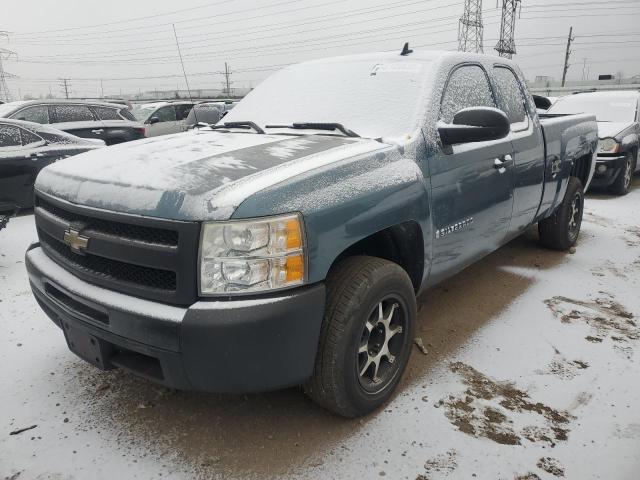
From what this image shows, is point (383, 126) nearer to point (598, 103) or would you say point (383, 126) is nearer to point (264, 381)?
point (264, 381)

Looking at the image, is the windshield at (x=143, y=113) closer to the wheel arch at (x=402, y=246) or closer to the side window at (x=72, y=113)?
the side window at (x=72, y=113)

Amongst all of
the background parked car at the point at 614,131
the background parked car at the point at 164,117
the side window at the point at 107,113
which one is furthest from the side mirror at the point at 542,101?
the background parked car at the point at 164,117

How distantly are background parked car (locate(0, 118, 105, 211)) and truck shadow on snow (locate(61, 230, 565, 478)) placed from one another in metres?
4.54

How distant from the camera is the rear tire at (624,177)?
7.70m

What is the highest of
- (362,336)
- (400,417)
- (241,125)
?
(241,125)

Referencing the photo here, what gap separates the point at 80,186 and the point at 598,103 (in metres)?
9.20

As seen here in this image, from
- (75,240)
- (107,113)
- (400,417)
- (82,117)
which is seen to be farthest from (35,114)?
(400,417)

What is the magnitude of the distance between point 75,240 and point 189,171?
609 mm

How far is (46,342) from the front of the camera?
3074mm

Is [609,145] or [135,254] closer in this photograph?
[135,254]

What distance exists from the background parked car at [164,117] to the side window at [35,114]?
5079 millimetres

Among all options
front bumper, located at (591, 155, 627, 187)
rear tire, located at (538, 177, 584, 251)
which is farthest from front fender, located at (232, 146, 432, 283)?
front bumper, located at (591, 155, 627, 187)

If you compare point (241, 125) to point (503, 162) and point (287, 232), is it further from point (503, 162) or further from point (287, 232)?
point (503, 162)

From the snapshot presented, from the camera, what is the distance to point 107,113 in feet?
31.9
